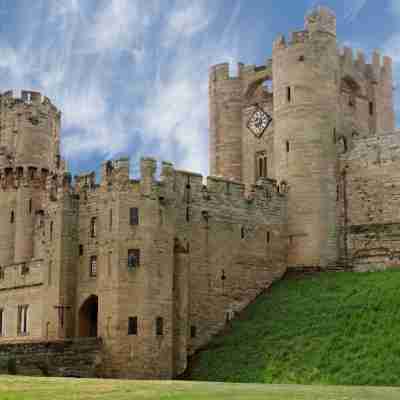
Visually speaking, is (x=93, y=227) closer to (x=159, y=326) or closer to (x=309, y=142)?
(x=159, y=326)

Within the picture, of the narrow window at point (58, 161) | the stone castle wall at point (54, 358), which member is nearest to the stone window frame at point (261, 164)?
the narrow window at point (58, 161)

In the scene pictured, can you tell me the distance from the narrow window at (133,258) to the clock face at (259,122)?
61.7ft

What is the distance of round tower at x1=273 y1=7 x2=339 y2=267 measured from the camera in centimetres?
5438

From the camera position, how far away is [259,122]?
61.4 m

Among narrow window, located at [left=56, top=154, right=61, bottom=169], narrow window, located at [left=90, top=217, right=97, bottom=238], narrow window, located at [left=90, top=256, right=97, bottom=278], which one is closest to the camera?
narrow window, located at [left=90, top=256, right=97, bottom=278]

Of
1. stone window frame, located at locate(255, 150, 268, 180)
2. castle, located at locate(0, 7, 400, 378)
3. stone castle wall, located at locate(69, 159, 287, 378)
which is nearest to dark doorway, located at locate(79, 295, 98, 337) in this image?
castle, located at locate(0, 7, 400, 378)

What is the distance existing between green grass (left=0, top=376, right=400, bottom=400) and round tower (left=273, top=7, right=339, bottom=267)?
21.7 m

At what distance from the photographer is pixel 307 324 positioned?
45.1 m

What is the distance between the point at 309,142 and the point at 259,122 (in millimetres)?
7418

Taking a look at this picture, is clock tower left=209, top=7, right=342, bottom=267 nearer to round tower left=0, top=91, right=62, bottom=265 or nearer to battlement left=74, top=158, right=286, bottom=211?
battlement left=74, top=158, right=286, bottom=211

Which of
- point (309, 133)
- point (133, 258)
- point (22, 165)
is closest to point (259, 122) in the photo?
point (309, 133)

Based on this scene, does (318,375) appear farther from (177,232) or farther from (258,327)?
(177,232)

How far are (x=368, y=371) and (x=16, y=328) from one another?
25.8 metres

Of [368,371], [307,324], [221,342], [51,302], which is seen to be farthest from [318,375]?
[51,302]
